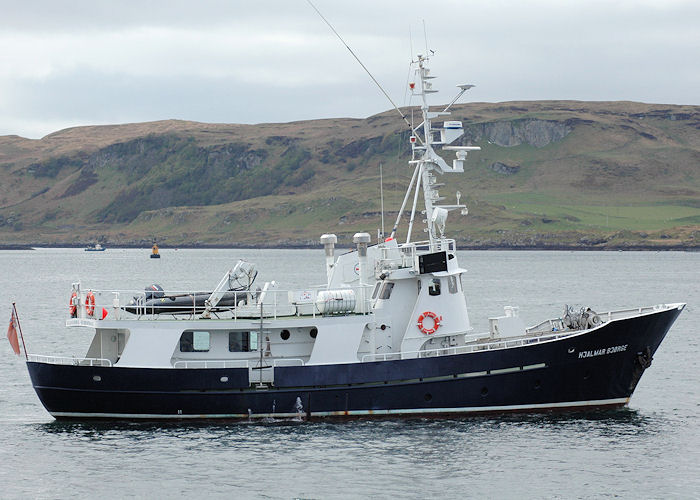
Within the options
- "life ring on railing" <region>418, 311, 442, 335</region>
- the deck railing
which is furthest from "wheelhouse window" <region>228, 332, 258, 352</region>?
"life ring on railing" <region>418, 311, 442, 335</region>

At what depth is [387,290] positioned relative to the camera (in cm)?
3231

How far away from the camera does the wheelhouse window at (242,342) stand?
3147cm

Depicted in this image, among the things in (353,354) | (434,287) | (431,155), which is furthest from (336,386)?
(431,155)

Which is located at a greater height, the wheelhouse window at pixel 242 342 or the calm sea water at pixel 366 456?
the wheelhouse window at pixel 242 342

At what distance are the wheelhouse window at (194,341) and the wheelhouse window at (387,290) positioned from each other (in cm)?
577

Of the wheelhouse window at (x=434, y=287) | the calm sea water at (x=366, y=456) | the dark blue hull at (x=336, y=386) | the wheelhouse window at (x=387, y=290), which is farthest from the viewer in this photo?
the wheelhouse window at (x=387, y=290)

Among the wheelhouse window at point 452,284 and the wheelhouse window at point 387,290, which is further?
the wheelhouse window at point 387,290

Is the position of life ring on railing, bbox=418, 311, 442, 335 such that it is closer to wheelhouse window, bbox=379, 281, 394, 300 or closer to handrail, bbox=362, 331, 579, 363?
handrail, bbox=362, 331, 579, 363

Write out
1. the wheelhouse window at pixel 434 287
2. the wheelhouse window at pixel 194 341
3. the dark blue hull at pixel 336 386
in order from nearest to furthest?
the dark blue hull at pixel 336 386 → the wheelhouse window at pixel 194 341 → the wheelhouse window at pixel 434 287

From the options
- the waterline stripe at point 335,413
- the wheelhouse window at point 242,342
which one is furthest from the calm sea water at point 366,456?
the wheelhouse window at point 242,342

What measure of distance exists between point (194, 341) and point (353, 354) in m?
5.07

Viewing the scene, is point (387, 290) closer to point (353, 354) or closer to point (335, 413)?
point (353, 354)

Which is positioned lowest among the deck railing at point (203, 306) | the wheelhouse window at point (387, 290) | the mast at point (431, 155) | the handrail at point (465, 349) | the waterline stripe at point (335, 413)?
the waterline stripe at point (335, 413)

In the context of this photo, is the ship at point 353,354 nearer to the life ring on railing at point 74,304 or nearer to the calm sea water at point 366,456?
the life ring on railing at point 74,304
